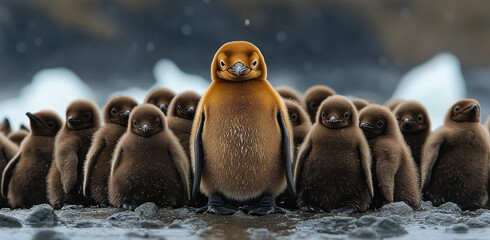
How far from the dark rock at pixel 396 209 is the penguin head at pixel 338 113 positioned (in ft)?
2.56

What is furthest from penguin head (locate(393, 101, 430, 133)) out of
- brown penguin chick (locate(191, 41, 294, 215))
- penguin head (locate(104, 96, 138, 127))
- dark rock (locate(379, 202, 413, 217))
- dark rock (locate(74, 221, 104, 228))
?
dark rock (locate(74, 221, 104, 228))

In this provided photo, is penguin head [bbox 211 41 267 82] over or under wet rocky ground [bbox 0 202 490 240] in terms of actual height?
over

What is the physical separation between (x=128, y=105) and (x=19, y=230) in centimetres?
260

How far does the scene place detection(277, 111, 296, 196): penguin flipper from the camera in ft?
19.8

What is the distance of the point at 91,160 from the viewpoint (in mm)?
7008

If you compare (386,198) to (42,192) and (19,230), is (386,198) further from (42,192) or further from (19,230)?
(42,192)

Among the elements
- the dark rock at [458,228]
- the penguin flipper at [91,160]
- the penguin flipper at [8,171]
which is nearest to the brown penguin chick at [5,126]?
the penguin flipper at [8,171]

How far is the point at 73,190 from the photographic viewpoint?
7.34 m

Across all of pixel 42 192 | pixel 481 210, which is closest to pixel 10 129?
pixel 42 192

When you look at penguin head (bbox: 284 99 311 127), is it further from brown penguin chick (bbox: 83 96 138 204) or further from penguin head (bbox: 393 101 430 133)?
brown penguin chick (bbox: 83 96 138 204)

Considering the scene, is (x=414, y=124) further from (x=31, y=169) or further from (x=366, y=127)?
(x=31, y=169)

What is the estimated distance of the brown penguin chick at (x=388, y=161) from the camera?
6.53 metres

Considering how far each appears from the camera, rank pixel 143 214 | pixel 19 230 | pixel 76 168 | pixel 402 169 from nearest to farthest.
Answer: pixel 19 230, pixel 143 214, pixel 402 169, pixel 76 168

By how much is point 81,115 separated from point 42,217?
7.52 ft
